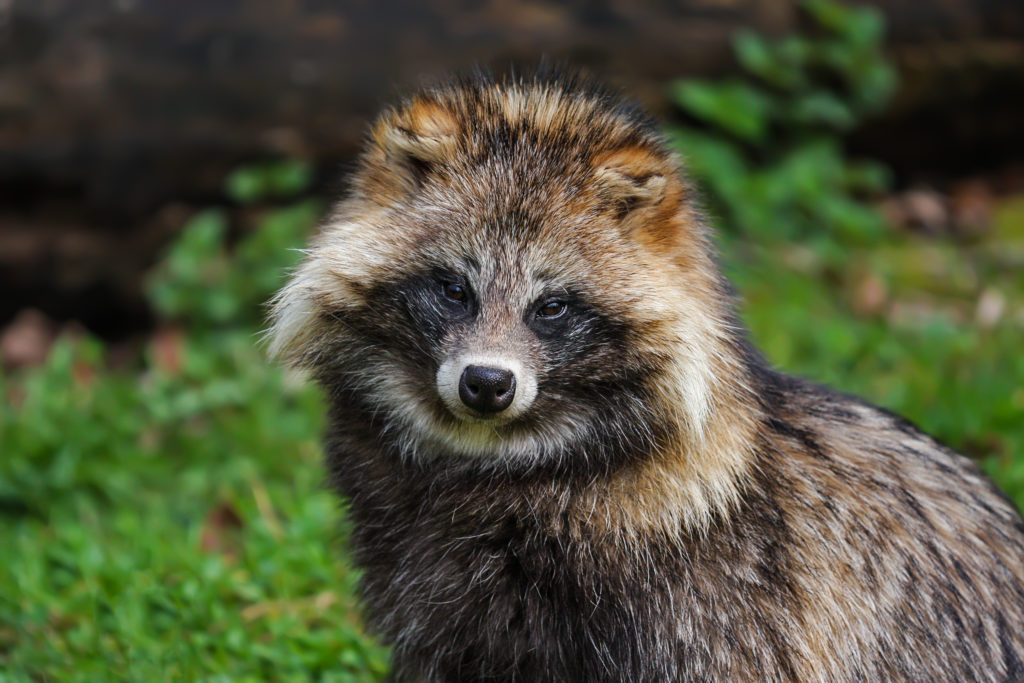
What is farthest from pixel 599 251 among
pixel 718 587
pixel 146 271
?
pixel 146 271

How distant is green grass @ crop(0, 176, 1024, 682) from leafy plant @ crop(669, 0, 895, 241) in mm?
251

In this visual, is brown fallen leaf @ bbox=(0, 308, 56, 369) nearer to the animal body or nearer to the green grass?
the green grass

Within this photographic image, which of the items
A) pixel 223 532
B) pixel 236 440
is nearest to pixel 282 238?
pixel 236 440

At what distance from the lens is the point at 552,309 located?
10.4 feet

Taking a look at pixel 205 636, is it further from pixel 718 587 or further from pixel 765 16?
pixel 765 16

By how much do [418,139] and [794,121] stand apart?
4402 mm


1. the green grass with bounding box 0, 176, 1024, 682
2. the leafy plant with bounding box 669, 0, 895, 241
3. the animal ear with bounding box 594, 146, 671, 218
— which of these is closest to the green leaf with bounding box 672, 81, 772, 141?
the leafy plant with bounding box 669, 0, 895, 241

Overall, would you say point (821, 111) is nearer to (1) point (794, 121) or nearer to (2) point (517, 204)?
(1) point (794, 121)

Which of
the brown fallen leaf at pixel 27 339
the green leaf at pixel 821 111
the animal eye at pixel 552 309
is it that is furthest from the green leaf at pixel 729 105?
the brown fallen leaf at pixel 27 339

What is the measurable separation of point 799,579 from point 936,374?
3079 millimetres

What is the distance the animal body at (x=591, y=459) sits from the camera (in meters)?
3.05

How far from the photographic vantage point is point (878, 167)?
758 centimetres

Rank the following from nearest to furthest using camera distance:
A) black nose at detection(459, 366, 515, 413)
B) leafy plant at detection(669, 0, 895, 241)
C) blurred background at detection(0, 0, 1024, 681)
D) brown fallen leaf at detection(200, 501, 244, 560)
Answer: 1. black nose at detection(459, 366, 515, 413)
2. blurred background at detection(0, 0, 1024, 681)
3. brown fallen leaf at detection(200, 501, 244, 560)
4. leafy plant at detection(669, 0, 895, 241)

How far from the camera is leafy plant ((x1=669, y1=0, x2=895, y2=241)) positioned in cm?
680
